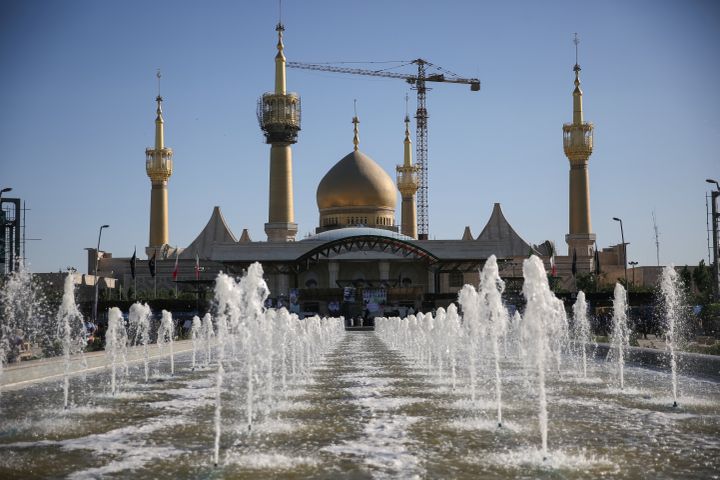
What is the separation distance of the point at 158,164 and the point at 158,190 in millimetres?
2063

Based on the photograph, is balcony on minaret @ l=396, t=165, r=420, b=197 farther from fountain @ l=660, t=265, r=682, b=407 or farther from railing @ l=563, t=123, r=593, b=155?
fountain @ l=660, t=265, r=682, b=407

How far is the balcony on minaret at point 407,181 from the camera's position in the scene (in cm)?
9056

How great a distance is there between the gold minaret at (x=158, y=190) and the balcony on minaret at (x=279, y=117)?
828cm

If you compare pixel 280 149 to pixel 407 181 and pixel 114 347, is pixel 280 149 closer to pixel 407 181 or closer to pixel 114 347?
pixel 407 181

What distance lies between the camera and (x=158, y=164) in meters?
73.7

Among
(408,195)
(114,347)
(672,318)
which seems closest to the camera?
(114,347)

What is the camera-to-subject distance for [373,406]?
1320 centimetres

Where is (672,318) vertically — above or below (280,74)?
below

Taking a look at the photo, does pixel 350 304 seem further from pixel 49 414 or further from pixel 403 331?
pixel 49 414

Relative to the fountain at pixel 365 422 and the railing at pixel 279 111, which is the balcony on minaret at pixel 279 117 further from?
the fountain at pixel 365 422

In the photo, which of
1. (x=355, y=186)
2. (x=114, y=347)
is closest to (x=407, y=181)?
(x=355, y=186)

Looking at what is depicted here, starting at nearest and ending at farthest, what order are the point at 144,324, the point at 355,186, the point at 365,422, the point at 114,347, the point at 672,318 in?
the point at 365,422
the point at 114,347
the point at 672,318
the point at 144,324
the point at 355,186

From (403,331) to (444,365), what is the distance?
11513mm

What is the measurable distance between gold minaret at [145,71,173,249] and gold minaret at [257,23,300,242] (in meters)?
8.17
